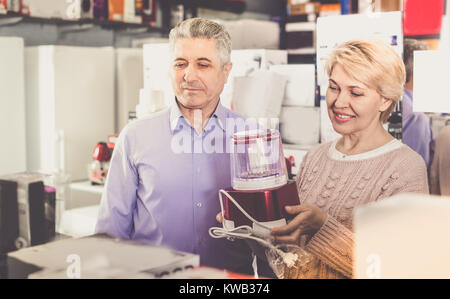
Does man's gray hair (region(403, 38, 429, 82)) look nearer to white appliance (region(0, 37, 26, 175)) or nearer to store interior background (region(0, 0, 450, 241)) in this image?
store interior background (region(0, 0, 450, 241))

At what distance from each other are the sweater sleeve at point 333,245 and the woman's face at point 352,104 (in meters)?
0.37

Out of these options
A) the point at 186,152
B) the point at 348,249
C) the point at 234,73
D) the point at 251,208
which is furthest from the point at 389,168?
the point at 234,73

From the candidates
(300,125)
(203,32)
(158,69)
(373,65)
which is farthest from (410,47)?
(158,69)

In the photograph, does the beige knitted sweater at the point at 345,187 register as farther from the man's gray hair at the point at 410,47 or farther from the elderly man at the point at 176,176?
the man's gray hair at the point at 410,47

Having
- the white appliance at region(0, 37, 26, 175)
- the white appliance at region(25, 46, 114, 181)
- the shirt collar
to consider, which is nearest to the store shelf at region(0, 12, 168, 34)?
the white appliance at region(25, 46, 114, 181)

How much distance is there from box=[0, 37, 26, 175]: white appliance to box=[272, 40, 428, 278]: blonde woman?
6.78ft

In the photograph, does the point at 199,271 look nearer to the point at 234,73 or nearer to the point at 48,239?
the point at 48,239

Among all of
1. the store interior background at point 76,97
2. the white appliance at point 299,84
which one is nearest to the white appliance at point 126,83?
the store interior background at point 76,97

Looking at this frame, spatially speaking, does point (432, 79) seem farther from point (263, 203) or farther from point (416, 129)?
point (263, 203)

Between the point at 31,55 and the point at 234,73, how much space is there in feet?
4.33

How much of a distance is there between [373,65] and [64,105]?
7.41 feet

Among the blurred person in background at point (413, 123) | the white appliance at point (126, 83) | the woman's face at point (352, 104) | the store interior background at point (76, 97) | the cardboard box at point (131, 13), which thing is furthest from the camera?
the cardboard box at point (131, 13)

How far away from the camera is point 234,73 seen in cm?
305

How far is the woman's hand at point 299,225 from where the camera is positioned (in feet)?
4.46
